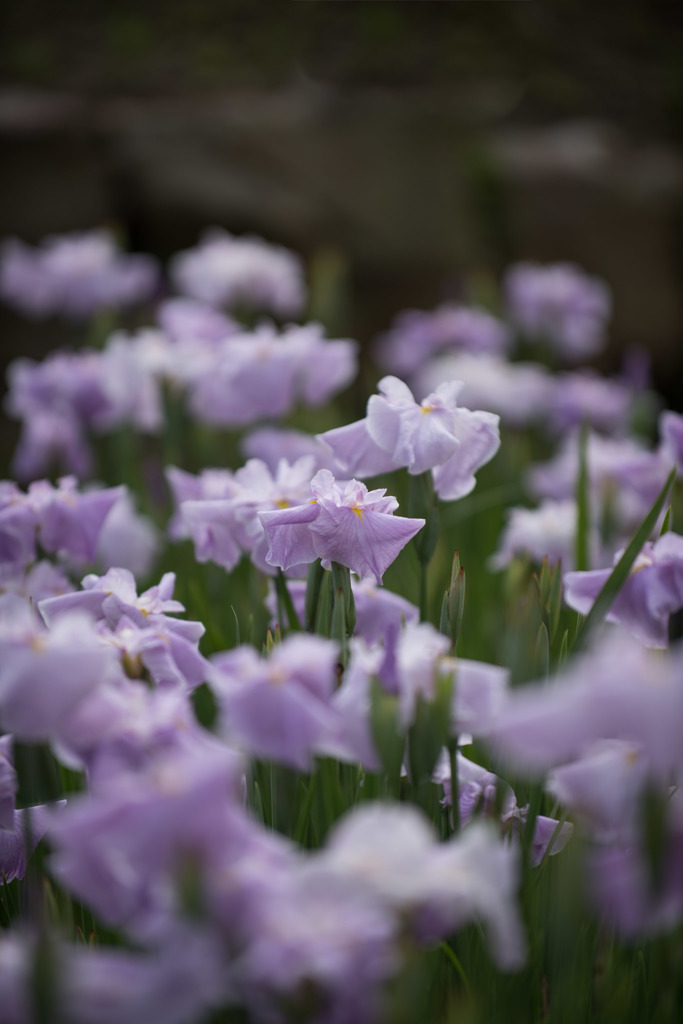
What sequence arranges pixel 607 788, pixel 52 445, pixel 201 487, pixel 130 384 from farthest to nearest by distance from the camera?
pixel 52 445 < pixel 130 384 < pixel 201 487 < pixel 607 788

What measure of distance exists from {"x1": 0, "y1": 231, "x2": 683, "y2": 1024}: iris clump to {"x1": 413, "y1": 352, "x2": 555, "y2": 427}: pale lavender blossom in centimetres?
71

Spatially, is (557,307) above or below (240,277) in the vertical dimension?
below

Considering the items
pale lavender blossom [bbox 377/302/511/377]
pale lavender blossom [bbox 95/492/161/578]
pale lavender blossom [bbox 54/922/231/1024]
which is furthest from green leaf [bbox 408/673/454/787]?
pale lavender blossom [bbox 377/302/511/377]

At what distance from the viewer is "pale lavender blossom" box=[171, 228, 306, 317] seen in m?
2.60

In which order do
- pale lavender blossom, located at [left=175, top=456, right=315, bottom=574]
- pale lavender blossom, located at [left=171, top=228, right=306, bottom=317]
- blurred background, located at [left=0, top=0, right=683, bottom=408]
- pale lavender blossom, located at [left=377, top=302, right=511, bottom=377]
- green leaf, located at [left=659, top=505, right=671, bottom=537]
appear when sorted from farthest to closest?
blurred background, located at [left=0, top=0, right=683, bottom=408], pale lavender blossom, located at [left=377, top=302, right=511, bottom=377], pale lavender blossom, located at [left=171, top=228, right=306, bottom=317], green leaf, located at [left=659, top=505, right=671, bottom=537], pale lavender blossom, located at [left=175, top=456, right=315, bottom=574]

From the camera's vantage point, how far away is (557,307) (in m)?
2.98

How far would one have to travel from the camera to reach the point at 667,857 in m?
0.56

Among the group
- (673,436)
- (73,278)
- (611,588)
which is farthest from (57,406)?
(611,588)

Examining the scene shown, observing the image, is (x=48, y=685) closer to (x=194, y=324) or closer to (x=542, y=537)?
(x=542, y=537)

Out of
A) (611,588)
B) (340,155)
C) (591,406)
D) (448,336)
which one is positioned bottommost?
(591,406)

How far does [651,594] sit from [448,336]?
1993 millimetres

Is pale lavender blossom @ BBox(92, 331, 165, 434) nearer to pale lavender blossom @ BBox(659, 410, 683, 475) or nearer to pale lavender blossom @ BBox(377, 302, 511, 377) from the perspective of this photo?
pale lavender blossom @ BBox(659, 410, 683, 475)

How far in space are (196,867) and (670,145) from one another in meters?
4.72

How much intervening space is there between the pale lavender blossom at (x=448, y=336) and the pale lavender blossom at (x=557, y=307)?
99 millimetres
